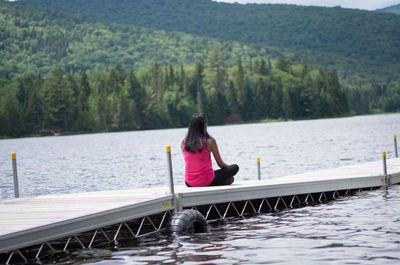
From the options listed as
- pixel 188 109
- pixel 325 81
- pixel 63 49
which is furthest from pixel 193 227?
pixel 63 49

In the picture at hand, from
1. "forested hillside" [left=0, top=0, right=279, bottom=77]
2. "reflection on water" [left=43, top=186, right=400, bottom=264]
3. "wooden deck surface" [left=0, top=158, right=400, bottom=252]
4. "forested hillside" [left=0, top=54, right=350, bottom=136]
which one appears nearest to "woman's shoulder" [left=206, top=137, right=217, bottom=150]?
"wooden deck surface" [left=0, top=158, right=400, bottom=252]

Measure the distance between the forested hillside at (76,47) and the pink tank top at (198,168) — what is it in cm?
14718

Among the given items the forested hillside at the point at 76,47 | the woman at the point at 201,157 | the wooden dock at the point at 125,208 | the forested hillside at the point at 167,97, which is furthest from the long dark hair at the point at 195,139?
the forested hillside at the point at 76,47

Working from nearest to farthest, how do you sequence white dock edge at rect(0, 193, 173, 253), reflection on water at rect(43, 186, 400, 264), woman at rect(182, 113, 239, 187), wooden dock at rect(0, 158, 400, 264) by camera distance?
white dock edge at rect(0, 193, 173, 253)
reflection on water at rect(43, 186, 400, 264)
wooden dock at rect(0, 158, 400, 264)
woman at rect(182, 113, 239, 187)

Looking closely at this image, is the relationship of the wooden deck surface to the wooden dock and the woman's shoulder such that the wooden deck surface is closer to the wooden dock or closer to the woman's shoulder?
the wooden dock

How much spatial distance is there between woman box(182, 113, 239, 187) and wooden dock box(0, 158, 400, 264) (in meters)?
0.41

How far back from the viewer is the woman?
10008 millimetres

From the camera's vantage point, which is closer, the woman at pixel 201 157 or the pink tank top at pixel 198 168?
the woman at pixel 201 157

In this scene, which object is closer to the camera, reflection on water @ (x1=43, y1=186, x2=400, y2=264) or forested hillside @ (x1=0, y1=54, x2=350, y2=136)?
reflection on water @ (x1=43, y1=186, x2=400, y2=264)

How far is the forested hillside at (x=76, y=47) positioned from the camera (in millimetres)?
164000

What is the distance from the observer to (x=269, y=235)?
8625 mm

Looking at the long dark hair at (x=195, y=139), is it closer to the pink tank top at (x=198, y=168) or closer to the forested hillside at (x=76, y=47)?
the pink tank top at (x=198, y=168)

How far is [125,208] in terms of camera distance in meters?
8.48

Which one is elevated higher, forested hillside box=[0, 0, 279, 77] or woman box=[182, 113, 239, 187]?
forested hillside box=[0, 0, 279, 77]
